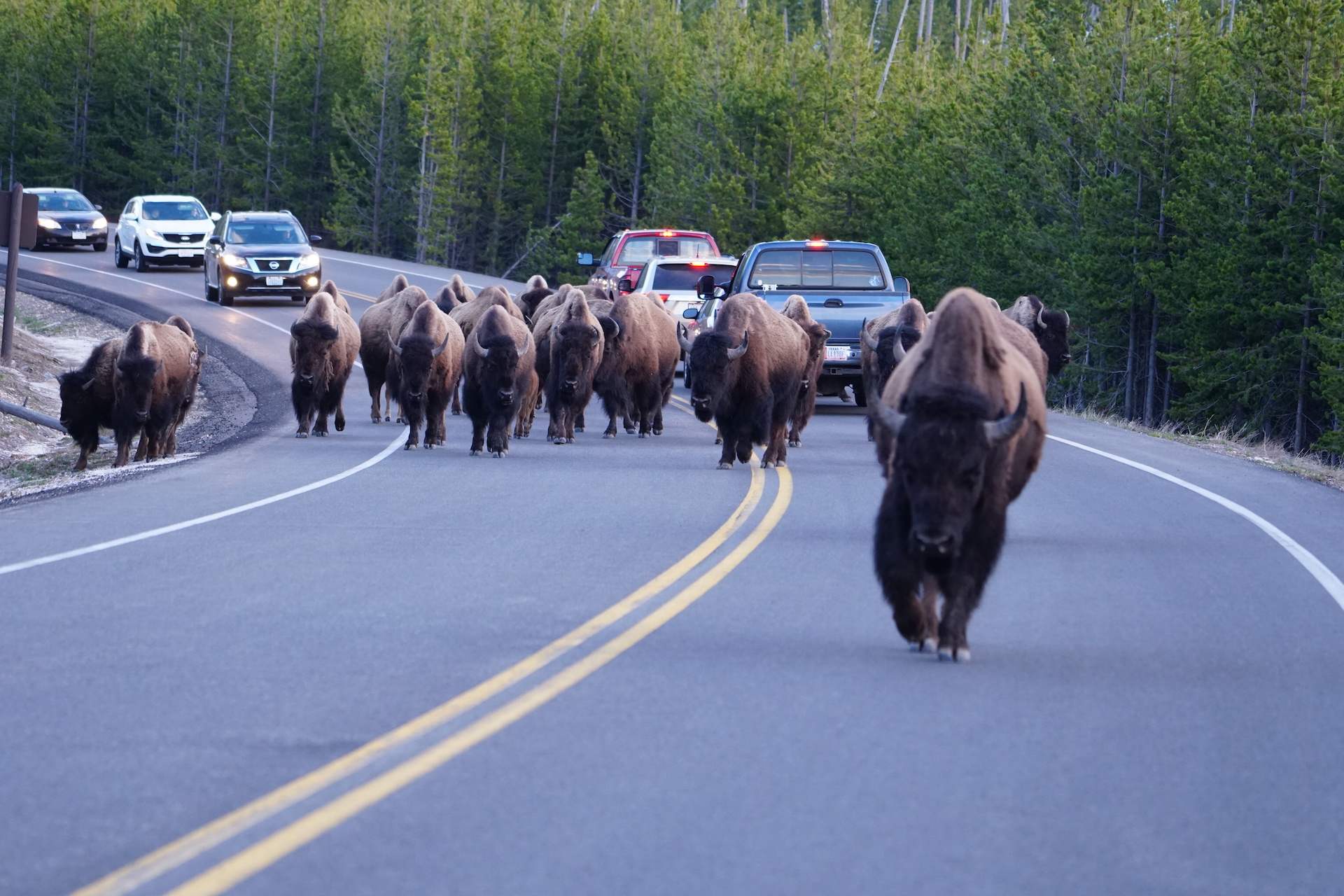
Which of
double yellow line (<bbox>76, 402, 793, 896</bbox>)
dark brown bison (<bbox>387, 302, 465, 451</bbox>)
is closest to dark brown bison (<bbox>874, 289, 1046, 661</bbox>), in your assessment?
double yellow line (<bbox>76, 402, 793, 896</bbox>)

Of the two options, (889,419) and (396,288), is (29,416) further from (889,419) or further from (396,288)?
(889,419)

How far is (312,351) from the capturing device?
20797 millimetres

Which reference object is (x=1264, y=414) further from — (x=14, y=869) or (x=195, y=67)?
(x=195, y=67)

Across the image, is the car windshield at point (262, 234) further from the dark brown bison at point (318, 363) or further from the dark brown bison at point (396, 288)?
the dark brown bison at point (318, 363)

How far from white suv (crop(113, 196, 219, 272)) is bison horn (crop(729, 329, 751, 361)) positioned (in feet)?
119

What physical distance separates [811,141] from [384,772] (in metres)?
64.5

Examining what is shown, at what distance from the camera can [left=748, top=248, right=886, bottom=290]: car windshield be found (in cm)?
2469

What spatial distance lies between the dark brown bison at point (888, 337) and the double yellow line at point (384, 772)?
25.1 ft

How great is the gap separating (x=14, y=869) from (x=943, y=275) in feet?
170

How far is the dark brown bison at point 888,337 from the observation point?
1806 cm

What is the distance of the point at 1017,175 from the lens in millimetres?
51906

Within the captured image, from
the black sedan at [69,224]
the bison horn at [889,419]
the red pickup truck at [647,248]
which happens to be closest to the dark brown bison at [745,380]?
the bison horn at [889,419]

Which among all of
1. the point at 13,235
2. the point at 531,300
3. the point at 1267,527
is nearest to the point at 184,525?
the point at 1267,527

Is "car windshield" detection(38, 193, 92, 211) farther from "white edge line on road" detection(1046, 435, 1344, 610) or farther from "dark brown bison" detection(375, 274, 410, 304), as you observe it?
"white edge line on road" detection(1046, 435, 1344, 610)
